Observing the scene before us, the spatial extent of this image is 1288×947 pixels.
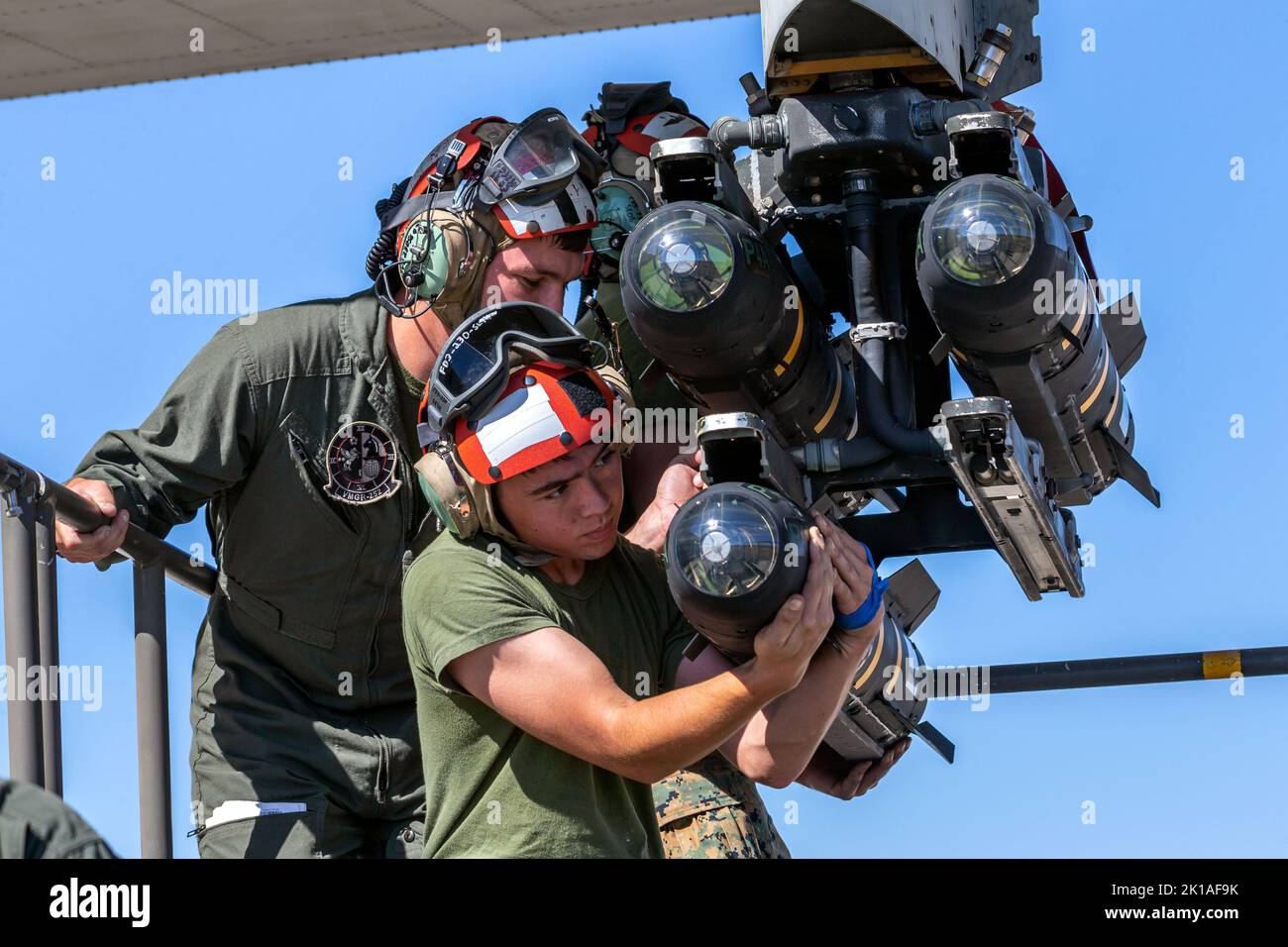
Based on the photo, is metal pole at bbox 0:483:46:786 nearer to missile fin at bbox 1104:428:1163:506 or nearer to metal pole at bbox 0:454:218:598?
metal pole at bbox 0:454:218:598

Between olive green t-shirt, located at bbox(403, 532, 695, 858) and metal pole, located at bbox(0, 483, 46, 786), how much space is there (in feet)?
2.23

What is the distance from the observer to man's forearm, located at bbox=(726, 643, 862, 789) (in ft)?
11.8

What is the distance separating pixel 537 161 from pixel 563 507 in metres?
1.50

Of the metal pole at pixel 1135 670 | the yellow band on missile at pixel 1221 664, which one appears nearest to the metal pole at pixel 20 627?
the metal pole at pixel 1135 670

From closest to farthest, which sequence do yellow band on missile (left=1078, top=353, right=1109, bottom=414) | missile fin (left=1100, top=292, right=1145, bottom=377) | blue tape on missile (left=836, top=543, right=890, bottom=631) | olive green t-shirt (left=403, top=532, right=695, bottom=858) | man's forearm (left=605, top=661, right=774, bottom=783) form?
man's forearm (left=605, top=661, right=774, bottom=783) → olive green t-shirt (left=403, top=532, right=695, bottom=858) → blue tape on missile (left=836, top=543, right=890, bottom=631) → yellow band on missile (left=1078, top=353, right=1109, bottom=414) → missile fin (left=1100, top=292, right=1145, bottom=377)

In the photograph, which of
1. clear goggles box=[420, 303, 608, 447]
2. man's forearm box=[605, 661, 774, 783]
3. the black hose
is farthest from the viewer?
the black hose

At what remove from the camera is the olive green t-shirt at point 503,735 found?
3438 mm

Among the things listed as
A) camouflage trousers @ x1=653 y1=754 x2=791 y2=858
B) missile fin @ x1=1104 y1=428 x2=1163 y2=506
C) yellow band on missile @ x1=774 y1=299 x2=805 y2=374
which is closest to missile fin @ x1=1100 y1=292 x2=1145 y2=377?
missile fin @ x1=1104 y1=428 x2=1163 y2=506

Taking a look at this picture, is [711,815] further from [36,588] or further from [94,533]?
[36,588]

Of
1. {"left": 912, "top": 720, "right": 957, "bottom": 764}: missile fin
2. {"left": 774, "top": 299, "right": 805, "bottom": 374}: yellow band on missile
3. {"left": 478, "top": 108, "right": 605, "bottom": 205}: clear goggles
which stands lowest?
{"left": 912, "top": 720, "right": 957, "bottom": 764}: missile fin

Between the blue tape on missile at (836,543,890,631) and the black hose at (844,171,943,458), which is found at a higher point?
the black hose at (844,171,943,458)

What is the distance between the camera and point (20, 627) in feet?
11.8

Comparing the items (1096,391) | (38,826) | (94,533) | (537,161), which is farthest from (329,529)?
(38,826)
